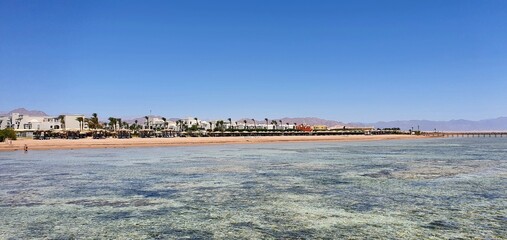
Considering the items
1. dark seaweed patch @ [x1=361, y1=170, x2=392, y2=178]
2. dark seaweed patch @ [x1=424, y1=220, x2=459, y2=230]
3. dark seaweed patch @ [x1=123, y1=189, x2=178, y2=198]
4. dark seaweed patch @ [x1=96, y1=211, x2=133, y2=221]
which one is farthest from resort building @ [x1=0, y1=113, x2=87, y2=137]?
dark seaweed patch @ [x1=424, y1=220, x2=459, y2=230]

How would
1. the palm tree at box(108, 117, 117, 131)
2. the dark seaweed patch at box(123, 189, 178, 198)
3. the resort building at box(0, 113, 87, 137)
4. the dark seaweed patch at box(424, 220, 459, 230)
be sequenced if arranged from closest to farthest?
the dark seaweed patch at box(424, 220, 459, 230) < the dark seaweed patch at box(123, 189, 178, 198) < the resort building at box(0, 113, 87, 137) < the palm tree at box(108, 117, 117, 131)

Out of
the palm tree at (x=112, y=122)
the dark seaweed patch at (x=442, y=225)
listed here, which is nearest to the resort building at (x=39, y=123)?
the palm tree at (x=112, y=122)

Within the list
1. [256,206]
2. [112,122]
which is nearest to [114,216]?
[256,206]

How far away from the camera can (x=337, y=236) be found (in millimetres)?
11688

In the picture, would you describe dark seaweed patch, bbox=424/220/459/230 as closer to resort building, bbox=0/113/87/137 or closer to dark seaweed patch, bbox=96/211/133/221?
dark seaweed patch, bbox=96/211/133/221

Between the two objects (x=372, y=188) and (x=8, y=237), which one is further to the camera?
(x=372, y=188)

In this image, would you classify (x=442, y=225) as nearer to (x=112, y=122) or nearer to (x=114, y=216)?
(x=114, y=216)

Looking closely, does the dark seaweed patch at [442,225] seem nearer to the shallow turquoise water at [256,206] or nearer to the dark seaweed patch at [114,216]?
the shallow turquoise water at [256,206]

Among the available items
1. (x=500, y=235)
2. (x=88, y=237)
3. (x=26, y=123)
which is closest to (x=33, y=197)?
(x=88, y=237)

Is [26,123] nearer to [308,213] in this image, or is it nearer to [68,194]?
[68,194]

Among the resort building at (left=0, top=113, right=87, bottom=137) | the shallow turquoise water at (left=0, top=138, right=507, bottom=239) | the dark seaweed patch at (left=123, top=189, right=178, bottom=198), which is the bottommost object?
the shallow turquoise water at (left=0, top=138, right=507, bottom=239)

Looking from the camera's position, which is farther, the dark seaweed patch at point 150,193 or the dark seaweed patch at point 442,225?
the dark seaweed patch at point 150,193

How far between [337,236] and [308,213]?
3103mm

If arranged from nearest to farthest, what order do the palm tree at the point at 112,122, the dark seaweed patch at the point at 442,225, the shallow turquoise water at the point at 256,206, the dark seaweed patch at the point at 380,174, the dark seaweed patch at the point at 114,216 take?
the shallow turquoise water at the point at 256,206 < the dark seaweed patch at the point at 442,225 < the dark seaweed patch at the point at 114,216 < the dark seaweed patch at the point at 380,174 < the palm tree at the point at 112,122
